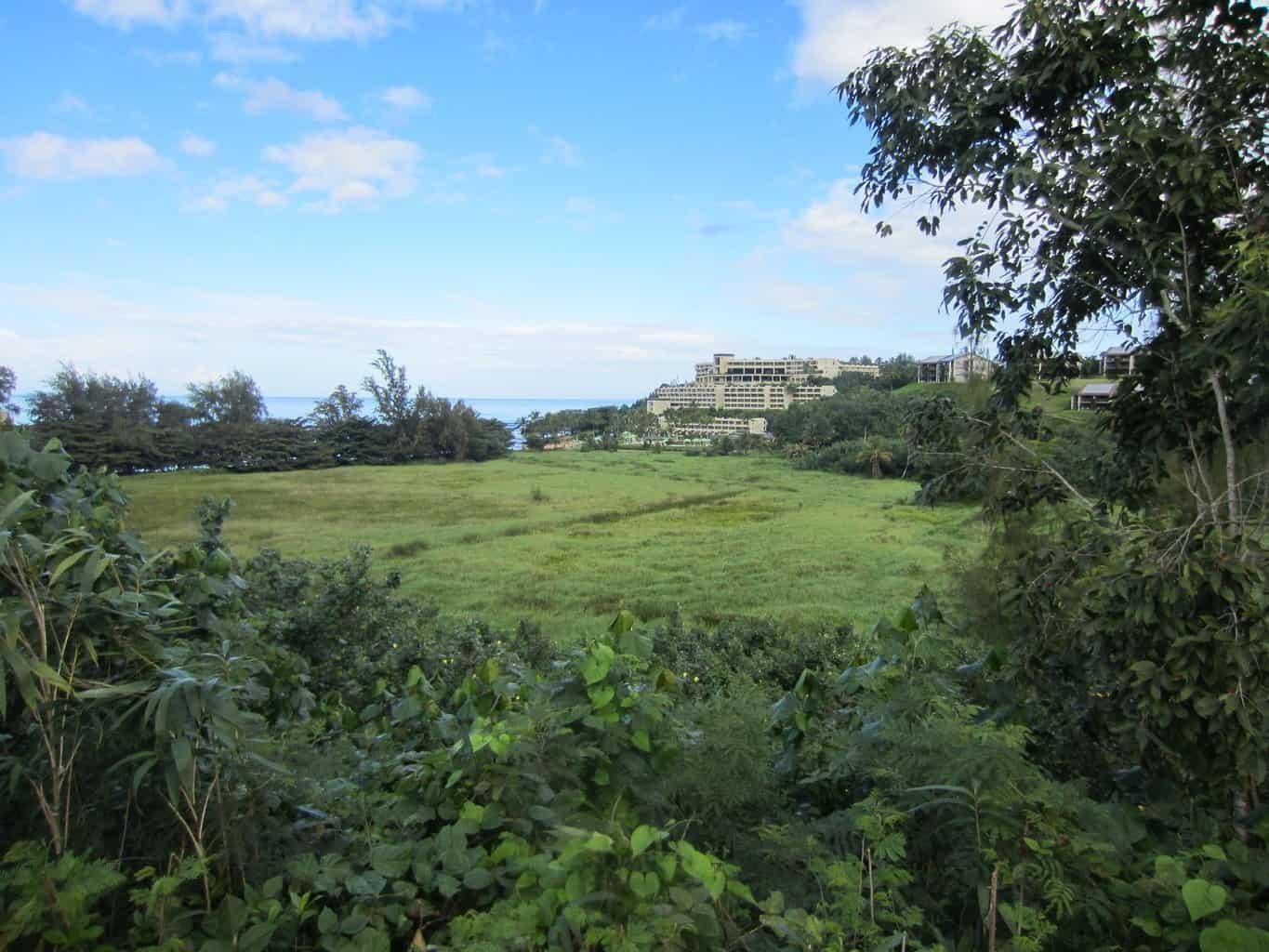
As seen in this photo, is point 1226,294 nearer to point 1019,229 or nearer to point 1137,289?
point 1137,289

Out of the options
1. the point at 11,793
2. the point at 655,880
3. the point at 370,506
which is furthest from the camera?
the point at 370,506

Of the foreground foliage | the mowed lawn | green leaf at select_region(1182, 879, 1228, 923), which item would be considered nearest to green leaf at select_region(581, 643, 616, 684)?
the foreground foliage

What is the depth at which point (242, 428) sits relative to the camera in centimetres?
2684

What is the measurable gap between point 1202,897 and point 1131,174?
2157 mm

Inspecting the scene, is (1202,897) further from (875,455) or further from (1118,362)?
(875,455)

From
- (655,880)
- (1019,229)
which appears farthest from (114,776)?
(1019,229)

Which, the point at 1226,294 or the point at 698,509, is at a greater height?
the point at 1226,294

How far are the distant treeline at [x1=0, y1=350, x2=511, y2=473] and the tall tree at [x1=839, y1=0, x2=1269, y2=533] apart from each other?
13.4 m

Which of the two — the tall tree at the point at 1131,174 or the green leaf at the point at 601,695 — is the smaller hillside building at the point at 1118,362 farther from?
the green leaf at the point at 601,695

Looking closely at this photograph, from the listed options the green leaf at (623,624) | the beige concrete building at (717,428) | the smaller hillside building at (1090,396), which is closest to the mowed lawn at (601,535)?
the smaller hillside building at (1090,396)

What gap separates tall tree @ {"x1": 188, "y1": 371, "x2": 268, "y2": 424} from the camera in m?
26.6

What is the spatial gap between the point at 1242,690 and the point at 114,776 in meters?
2.55

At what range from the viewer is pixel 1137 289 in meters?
2.50

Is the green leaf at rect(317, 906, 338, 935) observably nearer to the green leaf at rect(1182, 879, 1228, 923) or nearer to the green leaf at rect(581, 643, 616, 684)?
the green leaf at rect(581, 643, 616, 684)
